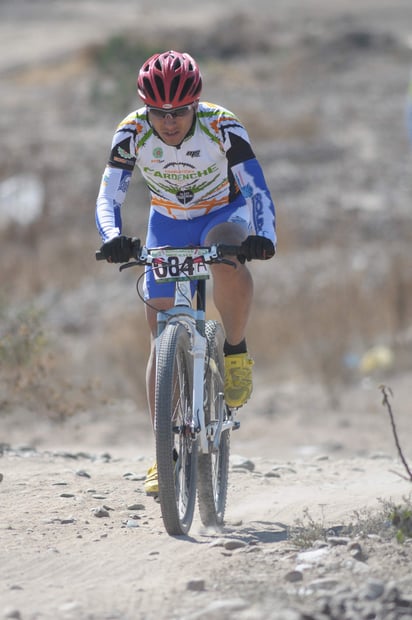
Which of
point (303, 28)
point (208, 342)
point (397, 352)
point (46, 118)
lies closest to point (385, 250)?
point (397, 352)

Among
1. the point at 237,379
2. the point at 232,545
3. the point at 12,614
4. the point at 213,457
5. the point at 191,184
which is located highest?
the point at 191,184

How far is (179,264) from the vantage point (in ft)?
16.9

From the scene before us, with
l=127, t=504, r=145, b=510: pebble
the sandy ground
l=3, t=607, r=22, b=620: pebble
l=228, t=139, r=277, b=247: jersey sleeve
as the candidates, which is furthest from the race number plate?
l=3, t=607, r=22, b=620: pebble

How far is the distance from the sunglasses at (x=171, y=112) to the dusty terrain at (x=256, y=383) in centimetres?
194

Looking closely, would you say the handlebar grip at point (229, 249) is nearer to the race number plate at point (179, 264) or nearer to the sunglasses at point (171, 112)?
the race number plate at point (179, 264)

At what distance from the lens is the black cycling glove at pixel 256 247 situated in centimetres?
503

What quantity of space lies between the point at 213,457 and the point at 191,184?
1400mm

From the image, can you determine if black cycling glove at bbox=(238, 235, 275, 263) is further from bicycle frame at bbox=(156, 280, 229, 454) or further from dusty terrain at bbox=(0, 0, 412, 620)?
dusty terrain at bbox=(0, 0, 412, 620)

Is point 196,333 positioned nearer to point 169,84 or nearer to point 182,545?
point 182,545

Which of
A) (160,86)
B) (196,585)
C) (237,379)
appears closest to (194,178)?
(160,86)

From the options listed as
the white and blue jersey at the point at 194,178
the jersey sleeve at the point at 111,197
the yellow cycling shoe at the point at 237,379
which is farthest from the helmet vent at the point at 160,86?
the yellow cycling shoe at the point at 237,379


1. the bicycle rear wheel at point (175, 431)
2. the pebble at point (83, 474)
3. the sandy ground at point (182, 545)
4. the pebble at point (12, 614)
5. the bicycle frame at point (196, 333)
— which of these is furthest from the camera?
the pebble at point (83, 474)

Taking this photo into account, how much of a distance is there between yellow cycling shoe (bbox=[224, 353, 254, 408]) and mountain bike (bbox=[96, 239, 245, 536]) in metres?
0.25

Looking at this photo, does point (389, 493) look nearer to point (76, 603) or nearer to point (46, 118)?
point (76, 603)
